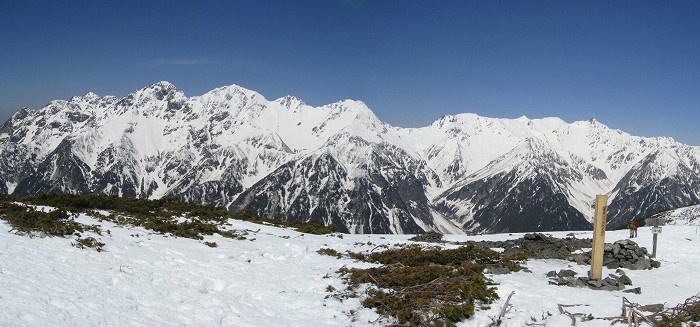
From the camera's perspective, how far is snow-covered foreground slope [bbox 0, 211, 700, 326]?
11.3 m

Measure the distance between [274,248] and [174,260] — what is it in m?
6.35

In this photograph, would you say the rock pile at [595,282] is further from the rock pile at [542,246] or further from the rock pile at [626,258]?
the rock pile at [542,246]

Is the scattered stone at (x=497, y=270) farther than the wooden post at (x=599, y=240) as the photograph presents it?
Yes

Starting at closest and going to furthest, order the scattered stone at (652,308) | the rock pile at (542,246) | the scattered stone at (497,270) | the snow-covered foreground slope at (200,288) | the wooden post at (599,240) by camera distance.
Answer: the snow-covered foreground slope at (200,288) → the scattered stone at (652,308) → the wooden post at (599,240) → the scattered stone at (497,270) → the rock pile at (542,246)

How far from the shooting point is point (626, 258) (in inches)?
852

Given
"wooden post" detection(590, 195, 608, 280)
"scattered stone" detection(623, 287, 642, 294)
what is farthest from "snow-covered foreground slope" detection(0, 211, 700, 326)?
"wooden post" detection(590, 195, 608, 280)

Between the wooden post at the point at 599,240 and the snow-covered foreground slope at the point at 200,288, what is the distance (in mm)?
1569

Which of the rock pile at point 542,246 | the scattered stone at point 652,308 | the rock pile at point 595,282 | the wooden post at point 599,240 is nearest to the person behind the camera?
the scattered stone at point 652,308

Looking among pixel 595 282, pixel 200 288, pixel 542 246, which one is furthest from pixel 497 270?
pixel 200 288

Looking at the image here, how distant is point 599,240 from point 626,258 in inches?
179

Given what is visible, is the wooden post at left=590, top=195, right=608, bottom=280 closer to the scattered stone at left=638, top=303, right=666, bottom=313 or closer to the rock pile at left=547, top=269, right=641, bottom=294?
the rock pile at left=547, top=269, right=641, bottom=294

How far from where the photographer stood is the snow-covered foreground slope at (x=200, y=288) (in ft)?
37.1

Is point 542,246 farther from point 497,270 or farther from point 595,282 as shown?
point 595,282

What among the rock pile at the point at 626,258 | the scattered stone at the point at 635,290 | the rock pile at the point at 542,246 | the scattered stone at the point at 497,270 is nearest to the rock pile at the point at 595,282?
the scattered stone at the point at 635,290
